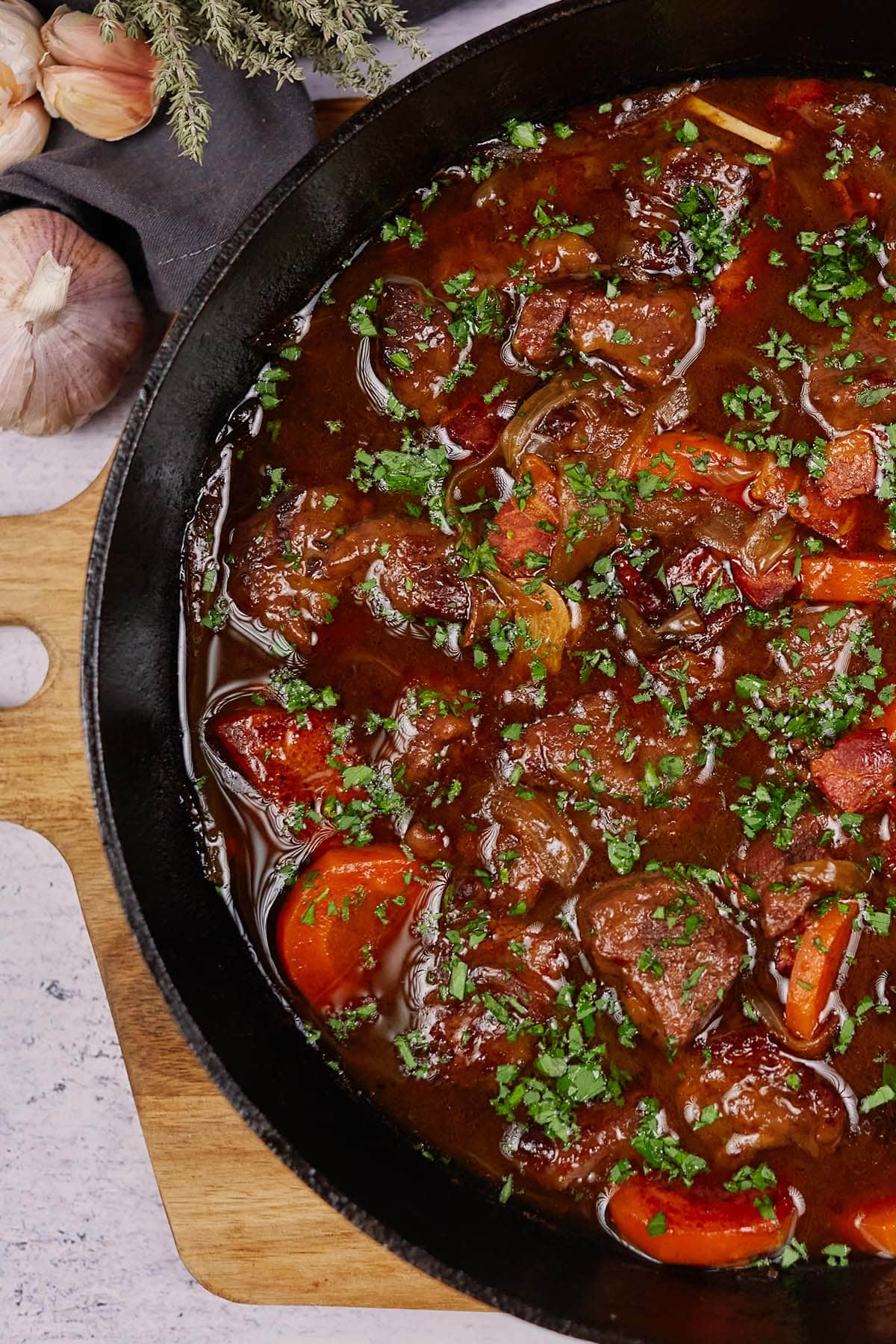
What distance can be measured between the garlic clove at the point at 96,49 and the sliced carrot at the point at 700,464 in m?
2.25

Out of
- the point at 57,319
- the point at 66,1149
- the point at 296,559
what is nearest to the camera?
the point at 296,559

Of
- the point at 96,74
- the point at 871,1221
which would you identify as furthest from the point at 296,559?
the point at 871,1221

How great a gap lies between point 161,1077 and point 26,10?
13.1ft

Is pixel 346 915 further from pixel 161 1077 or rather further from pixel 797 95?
pixel 797 95

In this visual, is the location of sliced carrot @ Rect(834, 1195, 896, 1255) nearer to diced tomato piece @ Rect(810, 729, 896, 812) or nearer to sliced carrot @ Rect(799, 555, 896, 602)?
diced tomato piece @ Rect(810, 729, 896, 812)

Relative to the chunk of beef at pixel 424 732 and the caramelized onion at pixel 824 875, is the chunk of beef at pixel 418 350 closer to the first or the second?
the chunk of beef at pixel 424 732

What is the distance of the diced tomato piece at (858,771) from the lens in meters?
3.90

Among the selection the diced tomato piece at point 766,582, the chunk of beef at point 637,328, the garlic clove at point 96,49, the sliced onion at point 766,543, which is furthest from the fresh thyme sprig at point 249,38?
the diced tomato piece at point 766,582

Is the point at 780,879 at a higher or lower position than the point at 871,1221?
higher

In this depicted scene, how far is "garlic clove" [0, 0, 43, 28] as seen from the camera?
14.0ft

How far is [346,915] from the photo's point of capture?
393cm

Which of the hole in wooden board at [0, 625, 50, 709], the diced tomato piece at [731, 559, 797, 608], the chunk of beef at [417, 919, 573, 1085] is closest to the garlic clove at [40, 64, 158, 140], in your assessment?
the hole in wooden board at [0, 625, 50, 709]

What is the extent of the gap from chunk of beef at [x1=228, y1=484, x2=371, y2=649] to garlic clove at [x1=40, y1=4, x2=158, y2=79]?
65.6 inches

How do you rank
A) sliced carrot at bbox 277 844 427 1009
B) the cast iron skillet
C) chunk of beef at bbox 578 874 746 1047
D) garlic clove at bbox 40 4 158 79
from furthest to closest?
garlic clove at bbox 40 4 158 79, sliced carrot at bbox 277 844 427 1009, chunk of beef at bbox 578 874 746 1047, the cast iron skillet
